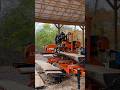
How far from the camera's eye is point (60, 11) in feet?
41.7

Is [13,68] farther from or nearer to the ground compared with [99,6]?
nearer to the ground

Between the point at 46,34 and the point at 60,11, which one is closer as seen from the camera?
the point at 60,11

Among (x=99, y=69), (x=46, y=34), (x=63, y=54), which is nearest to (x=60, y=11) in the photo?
(x=63, y=54)

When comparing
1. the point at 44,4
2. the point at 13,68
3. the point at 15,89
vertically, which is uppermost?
the point at 44,4

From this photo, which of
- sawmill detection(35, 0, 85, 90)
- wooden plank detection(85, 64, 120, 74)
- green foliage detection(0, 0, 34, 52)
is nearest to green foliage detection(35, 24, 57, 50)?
sawmill detection(35, 0, 85, 90)

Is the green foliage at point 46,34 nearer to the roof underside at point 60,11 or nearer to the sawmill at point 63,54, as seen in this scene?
the sawmill at point 63,54

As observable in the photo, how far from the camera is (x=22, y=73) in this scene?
2143 mm

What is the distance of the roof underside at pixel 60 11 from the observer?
10.8 meters

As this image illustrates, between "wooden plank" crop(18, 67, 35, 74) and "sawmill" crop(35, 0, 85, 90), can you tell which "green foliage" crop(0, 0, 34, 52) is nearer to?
"wooden plank" crop(18, 67, 35, 74)

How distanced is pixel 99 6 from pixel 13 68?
29.7 inches

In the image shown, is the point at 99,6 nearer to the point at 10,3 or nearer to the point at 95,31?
the point at 95,31

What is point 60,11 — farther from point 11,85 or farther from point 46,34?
point 46,34

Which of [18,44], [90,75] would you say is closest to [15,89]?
[18,44]

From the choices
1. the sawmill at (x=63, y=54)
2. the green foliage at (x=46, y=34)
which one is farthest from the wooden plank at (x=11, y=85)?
the green foliage at (x=46, y=34)
